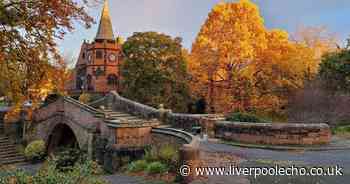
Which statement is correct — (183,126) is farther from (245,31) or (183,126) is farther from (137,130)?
(245,31)

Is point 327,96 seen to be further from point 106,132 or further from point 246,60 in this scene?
point 106,132

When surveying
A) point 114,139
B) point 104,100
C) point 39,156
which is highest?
point 104,100

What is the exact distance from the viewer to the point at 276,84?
2277cm

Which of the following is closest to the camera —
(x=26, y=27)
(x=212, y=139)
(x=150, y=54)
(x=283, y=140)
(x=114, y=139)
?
(x=26, y=27)

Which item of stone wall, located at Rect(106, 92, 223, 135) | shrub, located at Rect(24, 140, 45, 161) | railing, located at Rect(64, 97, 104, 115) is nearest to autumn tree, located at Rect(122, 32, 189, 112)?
stone wall, located at Rect(106, 92, 223, 135)

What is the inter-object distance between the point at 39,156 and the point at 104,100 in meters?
6.38

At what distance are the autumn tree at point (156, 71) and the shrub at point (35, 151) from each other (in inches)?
A: 378

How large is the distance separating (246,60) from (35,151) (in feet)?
58.0

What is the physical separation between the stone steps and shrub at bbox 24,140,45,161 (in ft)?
2.10

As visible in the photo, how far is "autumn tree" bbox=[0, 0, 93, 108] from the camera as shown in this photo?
901cm

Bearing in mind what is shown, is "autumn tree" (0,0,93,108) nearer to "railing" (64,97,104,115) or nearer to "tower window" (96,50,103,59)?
"railing" (64,97,104,115)

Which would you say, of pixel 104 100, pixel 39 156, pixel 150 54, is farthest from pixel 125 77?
pixel 39 156

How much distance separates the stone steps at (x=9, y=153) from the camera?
19.5 m

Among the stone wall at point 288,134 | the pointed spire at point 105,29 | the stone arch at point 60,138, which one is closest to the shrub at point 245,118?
the stone wall at point 288,134
